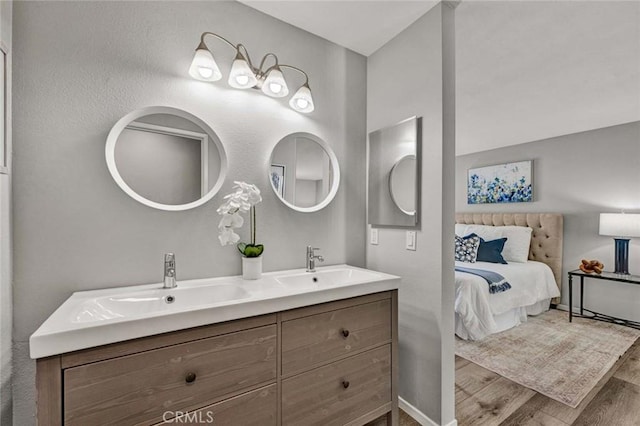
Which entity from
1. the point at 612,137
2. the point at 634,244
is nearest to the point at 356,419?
the point at 634,244

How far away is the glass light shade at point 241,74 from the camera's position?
5.21ft

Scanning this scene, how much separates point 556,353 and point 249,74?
3363 millimetres

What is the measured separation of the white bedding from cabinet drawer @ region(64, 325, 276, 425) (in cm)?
226

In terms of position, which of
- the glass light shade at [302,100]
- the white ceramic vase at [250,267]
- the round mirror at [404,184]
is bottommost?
the white ceramic vase at [250,267]

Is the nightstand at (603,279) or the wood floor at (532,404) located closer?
the wood floor at (532,404)

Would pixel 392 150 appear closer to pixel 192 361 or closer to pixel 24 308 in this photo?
pixel 192 361

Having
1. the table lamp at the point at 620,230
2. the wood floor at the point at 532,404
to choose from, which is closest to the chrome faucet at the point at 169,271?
the wood floor at the point at 532,404

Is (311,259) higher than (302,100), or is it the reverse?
(302,100)

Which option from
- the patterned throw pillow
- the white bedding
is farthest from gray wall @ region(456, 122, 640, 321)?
the patterned throw pillow

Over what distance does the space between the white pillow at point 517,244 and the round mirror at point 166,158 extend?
157 inches

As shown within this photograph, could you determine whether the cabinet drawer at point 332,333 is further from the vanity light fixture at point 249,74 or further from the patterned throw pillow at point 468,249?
the patterned throw pillow at point 468,249

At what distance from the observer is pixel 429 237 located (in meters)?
→ 1.74

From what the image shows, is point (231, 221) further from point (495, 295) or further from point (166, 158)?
point (495, 295)

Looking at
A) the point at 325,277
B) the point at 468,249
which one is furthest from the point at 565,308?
the point at 325,277
